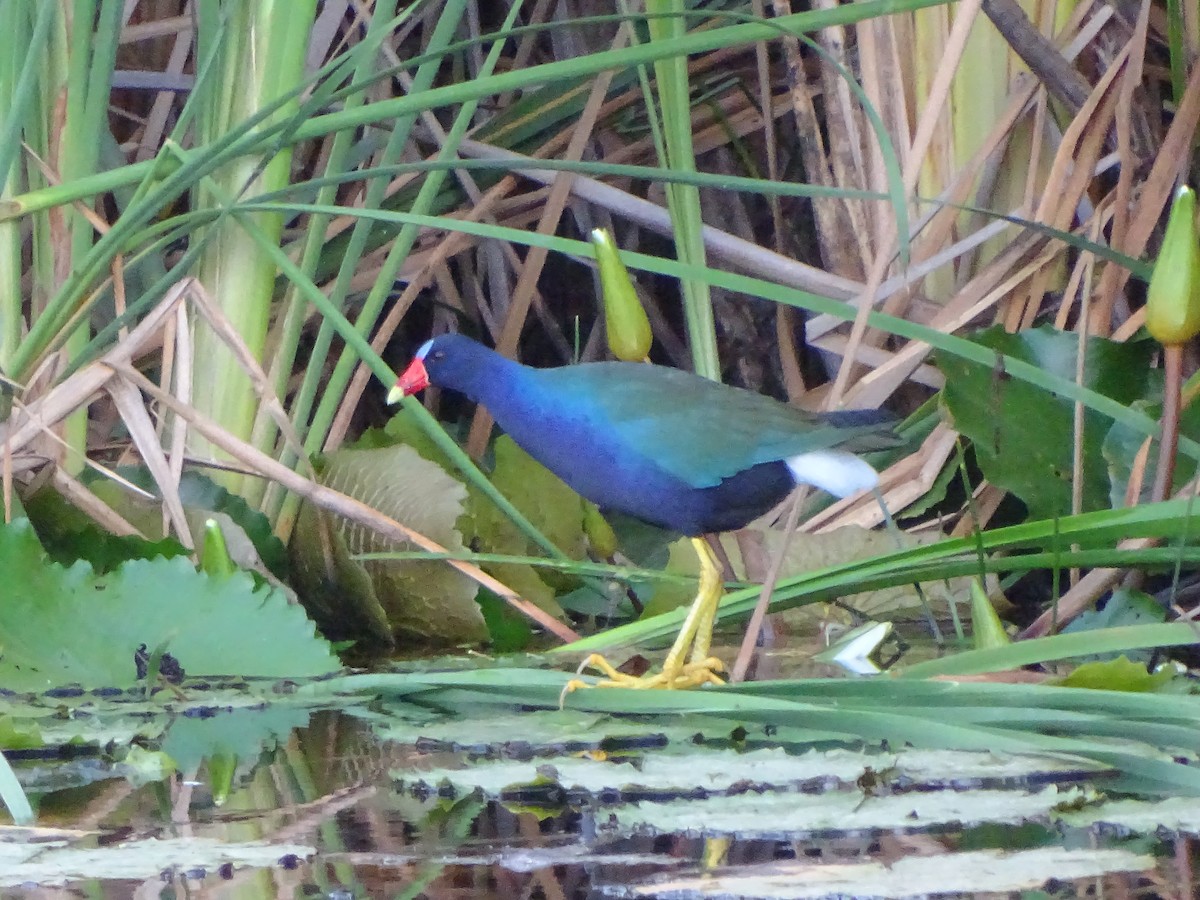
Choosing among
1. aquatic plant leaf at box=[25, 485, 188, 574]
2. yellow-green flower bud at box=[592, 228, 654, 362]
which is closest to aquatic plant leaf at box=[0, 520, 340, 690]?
aquatic plant leaf at box=[25, 485, 188, 574]

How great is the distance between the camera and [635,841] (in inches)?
41.1

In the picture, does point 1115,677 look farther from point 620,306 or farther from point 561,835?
point 620,306

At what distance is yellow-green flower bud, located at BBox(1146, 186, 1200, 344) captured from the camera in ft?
4.43

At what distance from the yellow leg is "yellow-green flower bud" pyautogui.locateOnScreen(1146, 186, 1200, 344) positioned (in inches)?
20.2

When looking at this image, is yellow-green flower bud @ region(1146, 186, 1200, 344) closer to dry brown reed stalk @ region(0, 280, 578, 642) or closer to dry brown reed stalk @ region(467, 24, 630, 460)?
dry brown reed stalk @ region(0, 280, 578, 642)

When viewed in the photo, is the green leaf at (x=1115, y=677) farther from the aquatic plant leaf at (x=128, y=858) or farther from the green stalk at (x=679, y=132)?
the green stalk at (x=679, y=132)

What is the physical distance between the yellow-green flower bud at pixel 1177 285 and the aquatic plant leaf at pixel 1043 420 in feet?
1.30

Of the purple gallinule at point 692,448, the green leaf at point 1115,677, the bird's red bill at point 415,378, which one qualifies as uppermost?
the bird's red bill at point 415,378

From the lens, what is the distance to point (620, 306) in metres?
1.66

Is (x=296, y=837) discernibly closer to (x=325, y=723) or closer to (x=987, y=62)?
(x=325, y=723)

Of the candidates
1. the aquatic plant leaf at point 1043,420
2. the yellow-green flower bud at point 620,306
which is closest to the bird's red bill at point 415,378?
the yellow-green flower bud at point 620,306

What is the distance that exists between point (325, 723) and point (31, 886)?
552mm

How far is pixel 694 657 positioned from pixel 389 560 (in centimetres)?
42

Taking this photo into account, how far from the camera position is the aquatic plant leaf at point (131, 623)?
151 centimetres
